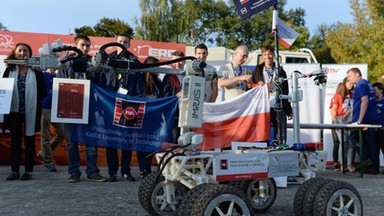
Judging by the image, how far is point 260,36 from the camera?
46469 millimetres

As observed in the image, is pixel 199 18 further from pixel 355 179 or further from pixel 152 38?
pixel 355 179

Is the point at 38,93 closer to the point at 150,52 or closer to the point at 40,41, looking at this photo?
the point at 40,41

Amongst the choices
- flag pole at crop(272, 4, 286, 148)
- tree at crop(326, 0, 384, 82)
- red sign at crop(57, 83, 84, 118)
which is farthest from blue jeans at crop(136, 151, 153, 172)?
tree at crop(326, 0, 384, 82)

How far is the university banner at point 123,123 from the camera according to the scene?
6.42 m

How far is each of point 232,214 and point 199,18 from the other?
4450 cm

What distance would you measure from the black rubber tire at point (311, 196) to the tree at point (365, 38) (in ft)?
77.3

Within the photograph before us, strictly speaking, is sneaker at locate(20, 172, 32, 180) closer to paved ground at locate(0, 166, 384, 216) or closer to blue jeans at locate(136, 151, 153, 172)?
paved ground at locate(0, 166, 384, 216)

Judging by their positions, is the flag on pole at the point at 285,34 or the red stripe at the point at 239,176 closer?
the red stripe at the point at 239,176

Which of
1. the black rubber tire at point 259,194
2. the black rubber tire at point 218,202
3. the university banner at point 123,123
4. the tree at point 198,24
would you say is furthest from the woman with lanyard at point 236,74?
the tree at point 198,24

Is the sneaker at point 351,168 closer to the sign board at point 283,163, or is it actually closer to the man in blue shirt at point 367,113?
the man in blue shirt at point 367,113

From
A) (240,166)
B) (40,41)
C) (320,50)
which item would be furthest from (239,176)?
(320,50)

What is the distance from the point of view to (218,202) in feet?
10.7

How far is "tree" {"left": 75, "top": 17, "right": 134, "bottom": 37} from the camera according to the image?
44.3m

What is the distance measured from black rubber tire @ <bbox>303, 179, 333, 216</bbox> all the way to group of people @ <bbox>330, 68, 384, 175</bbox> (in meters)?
4.87
